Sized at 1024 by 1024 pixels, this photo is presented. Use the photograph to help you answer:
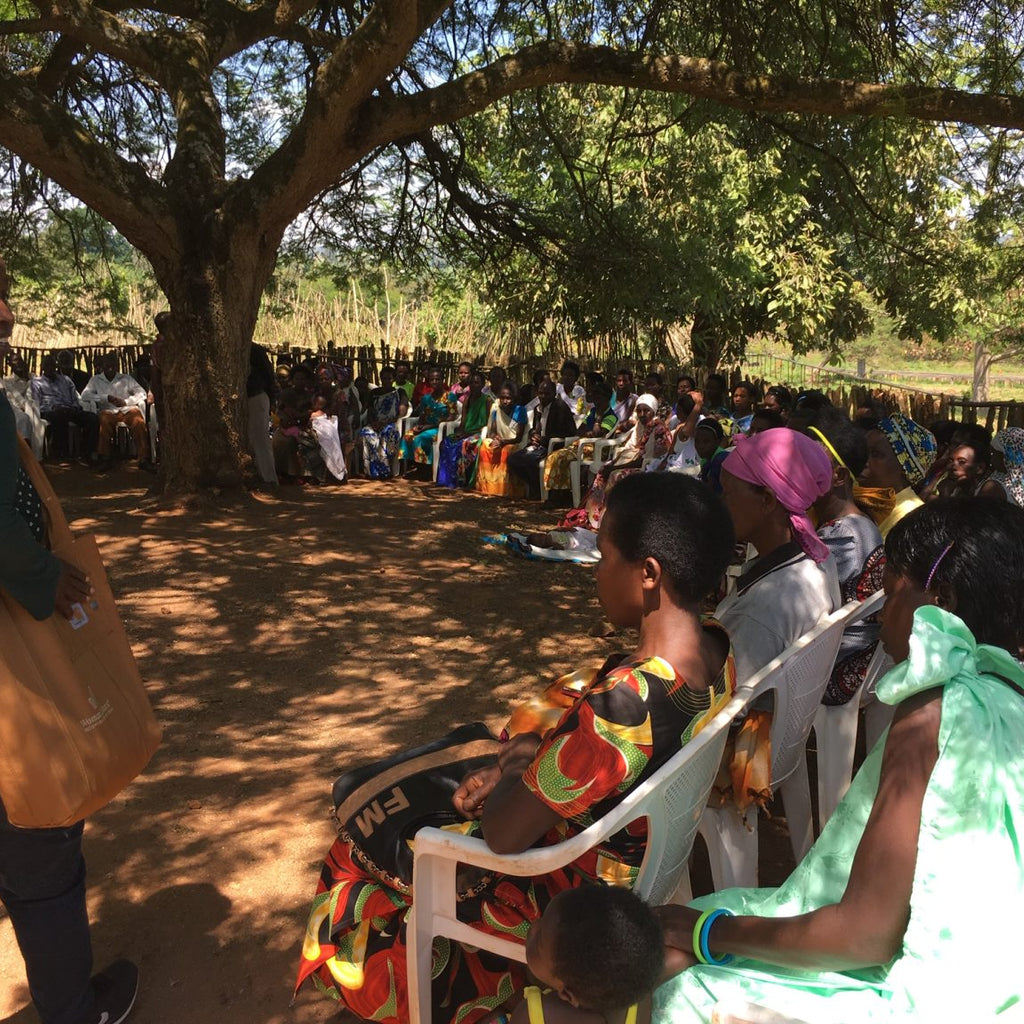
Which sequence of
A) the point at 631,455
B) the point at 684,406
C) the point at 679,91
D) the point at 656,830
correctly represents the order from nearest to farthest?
A: the point at 656,830 → the point at 679,91 → the point at 684,406 → the point at 631,455

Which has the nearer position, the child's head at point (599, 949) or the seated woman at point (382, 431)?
the child's head at point (599, 949)

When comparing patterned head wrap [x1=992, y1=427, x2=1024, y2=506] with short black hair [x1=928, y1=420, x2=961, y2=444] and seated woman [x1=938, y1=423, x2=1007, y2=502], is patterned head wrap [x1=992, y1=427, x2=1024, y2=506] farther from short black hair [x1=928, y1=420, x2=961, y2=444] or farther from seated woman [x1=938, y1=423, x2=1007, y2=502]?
short black hair [x1=928, y1=420, x2=961, y2=444]

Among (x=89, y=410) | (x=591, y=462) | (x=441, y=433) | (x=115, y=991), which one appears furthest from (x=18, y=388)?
(x=115, y=991)

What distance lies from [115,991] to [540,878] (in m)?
1.24

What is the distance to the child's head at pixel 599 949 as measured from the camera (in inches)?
64.6

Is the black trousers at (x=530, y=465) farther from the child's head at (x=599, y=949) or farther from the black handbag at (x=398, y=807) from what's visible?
the child's head at (x=599, y=949)

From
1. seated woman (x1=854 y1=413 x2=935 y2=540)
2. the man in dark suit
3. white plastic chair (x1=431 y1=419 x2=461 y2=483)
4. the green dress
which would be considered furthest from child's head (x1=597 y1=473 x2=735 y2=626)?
white plastic chair (x1=431 y1=419 x2=461 y2=483)

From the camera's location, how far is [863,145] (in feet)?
25.8

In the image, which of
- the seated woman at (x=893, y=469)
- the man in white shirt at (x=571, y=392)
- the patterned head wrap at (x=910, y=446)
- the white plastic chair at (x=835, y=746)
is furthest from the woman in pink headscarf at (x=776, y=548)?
the man in white shirt at (x=571, y=392)

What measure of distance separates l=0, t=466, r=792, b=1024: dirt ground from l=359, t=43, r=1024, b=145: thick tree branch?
3.41 meters

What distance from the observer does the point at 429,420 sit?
12.1 metres

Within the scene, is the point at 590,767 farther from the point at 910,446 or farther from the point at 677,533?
the point at 910,446

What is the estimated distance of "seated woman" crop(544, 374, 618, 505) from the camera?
10.1m

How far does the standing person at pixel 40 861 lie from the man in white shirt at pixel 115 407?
10145 millimetres
